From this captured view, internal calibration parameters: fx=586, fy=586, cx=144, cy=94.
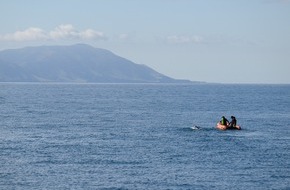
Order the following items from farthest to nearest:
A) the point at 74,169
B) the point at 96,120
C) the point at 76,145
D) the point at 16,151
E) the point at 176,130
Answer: the point at 96,120 → the point at 176,130 → the point at 76,145 → the point at 16,151 → the point at 74,169

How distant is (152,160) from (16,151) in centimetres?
1773

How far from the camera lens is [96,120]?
119 m

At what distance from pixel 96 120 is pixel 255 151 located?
1993 inches

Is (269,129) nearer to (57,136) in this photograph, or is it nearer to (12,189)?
(57,136)

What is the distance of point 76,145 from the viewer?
258ft

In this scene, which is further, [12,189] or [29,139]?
[29,139]

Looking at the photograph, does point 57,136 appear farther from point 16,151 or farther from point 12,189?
point 12,189

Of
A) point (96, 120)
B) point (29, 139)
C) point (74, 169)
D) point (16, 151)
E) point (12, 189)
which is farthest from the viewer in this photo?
point (96, 120)

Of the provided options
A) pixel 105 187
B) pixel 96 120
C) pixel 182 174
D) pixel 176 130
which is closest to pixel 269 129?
pixel 176 130

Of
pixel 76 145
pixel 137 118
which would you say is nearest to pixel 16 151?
pixel 76 145

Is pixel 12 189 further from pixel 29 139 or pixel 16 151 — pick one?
pixel 29 139

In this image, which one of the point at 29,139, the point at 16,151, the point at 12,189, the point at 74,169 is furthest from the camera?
the point at 29,139

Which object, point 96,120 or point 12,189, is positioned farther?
point 96,120

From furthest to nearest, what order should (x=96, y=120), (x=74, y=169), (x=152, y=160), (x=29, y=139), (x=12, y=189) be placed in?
(x=96, y=120) → (x=29, y=139) → (x=152, y=160) → (x=74, y=169) → (x=12, y=189)
